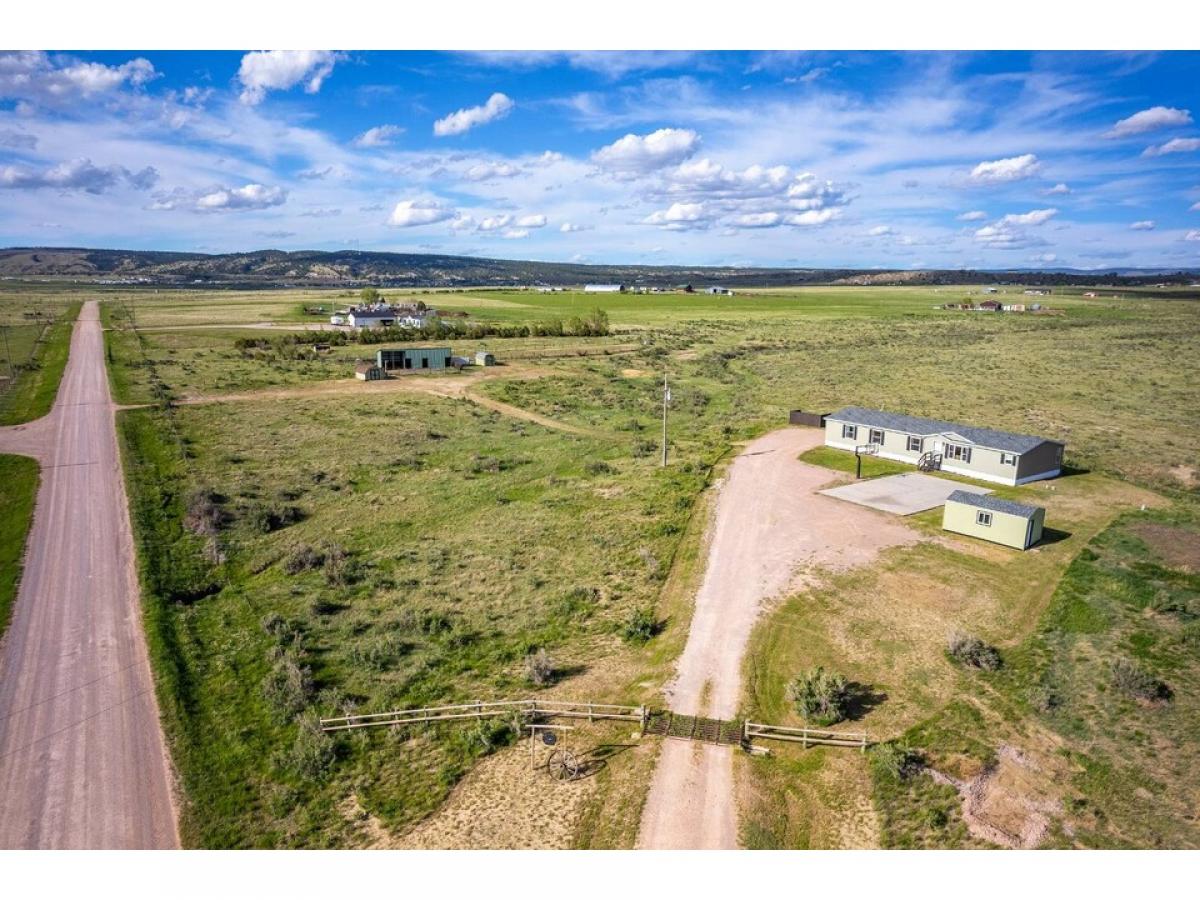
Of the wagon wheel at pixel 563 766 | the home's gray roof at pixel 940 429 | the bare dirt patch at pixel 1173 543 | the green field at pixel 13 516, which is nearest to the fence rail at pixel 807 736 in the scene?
the wagon wheel at pixel 563 766

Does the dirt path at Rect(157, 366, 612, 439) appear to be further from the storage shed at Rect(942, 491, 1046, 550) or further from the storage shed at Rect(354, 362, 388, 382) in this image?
the storage shed at Rect(942, 491, 1046, 550)

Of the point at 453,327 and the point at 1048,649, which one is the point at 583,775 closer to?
the point at 1048,649

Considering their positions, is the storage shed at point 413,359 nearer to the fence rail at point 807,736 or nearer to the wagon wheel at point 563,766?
the wagon wheel at point 563,766

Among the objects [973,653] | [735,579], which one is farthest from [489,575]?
[973,653]

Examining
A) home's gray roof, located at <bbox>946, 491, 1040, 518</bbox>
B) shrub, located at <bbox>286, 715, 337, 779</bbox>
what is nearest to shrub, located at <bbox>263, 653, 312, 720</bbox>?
shrub, located at <bbox>286, 715, 337, 779</bbox>

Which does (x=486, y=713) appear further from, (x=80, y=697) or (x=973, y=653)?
(x=973, y=653)

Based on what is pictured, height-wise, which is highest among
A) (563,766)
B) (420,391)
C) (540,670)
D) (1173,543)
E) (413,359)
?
(413,359)

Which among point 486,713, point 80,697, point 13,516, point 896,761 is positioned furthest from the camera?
point 13,516
